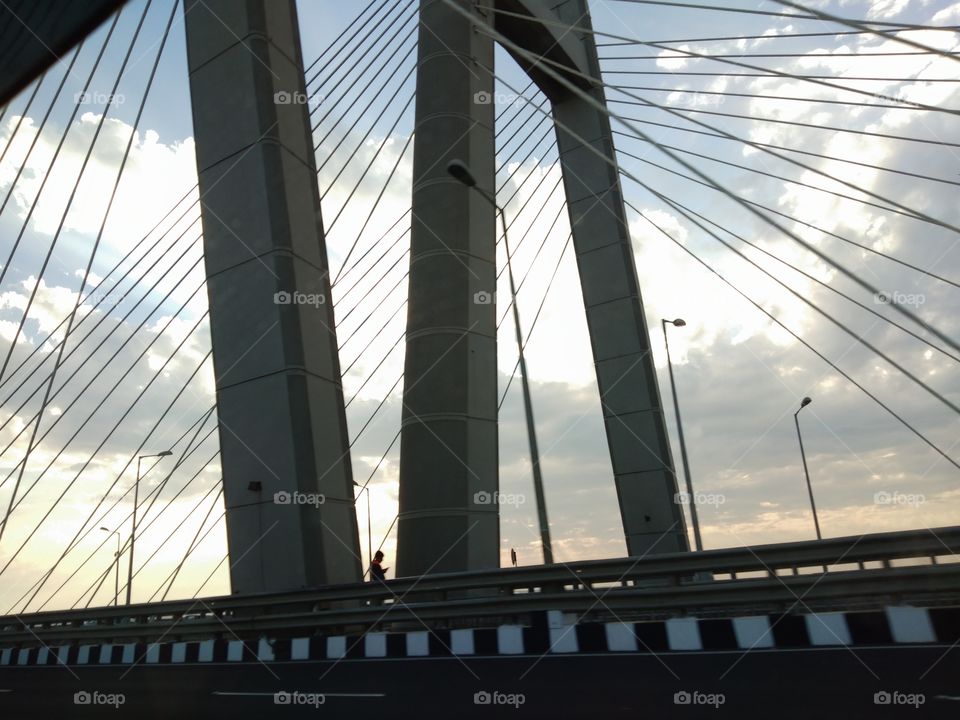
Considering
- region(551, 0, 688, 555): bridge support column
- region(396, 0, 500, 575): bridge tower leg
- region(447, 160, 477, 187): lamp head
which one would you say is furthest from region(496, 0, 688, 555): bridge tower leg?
region(447, 160, 477, 187): lamp head

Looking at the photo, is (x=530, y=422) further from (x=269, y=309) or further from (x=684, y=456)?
(x=684, y=456)

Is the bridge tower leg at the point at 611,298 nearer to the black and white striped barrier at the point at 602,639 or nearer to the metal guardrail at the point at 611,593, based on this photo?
the metal guardrail at the point at 611,593

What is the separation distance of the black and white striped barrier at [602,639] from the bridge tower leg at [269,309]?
2.73 feet

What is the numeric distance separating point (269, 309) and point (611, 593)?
572 cm

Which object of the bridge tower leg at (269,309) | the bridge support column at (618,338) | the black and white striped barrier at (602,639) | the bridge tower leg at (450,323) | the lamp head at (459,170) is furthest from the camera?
the bridge support column at (618,338)

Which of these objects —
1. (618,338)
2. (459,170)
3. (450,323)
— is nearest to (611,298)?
(618,338)

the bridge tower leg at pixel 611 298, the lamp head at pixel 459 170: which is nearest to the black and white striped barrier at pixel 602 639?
the lamp head at pixel 459 170

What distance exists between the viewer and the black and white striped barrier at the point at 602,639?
267 inches

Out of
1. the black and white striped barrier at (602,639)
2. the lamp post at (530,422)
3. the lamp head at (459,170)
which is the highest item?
the lamp head at (459,170)

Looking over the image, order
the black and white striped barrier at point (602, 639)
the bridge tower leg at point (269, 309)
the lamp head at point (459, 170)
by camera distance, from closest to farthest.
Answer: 1. the black and white striped barrier at point (602, 639)
2. the bridge tower leg at point (269, 309)
3. the lamp head at point (459, 170)

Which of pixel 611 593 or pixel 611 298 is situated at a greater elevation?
pixel 611 298

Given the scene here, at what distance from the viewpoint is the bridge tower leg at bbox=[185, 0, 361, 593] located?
380 inches

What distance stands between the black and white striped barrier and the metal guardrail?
0.50 ft

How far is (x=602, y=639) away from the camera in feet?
26.0
